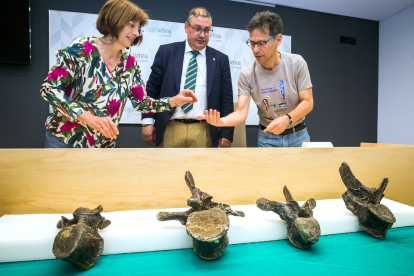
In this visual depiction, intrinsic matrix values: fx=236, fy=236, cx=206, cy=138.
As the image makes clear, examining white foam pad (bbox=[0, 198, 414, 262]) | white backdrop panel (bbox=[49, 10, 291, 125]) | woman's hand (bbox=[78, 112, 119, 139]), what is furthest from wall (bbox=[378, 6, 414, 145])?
woman's hand (bbox=[78, 112, 119, 139])

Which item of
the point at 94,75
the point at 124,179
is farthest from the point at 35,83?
the point at 124,179

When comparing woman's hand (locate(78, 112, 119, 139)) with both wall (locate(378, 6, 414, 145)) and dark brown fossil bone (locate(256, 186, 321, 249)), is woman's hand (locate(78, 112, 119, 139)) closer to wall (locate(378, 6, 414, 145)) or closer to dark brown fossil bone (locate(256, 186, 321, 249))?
dark brown fossil bone (locate(256, 186, 321, 249))

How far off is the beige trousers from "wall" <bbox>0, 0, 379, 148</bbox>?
3.51 feet

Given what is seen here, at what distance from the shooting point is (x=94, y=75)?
1197 mm

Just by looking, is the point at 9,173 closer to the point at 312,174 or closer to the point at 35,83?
the point at 312,174

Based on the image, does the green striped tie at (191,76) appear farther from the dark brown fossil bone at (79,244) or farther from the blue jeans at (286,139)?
the dark brown fossil bone at (79,244)

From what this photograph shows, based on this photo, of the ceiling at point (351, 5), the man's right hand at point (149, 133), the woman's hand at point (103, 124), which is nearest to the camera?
the woman's hand at point (103, 124)

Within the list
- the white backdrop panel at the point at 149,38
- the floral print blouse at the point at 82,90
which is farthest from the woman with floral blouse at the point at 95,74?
the white backdrop panel at the point at 149,38

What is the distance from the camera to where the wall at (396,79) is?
3240mm

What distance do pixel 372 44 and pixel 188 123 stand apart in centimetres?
352

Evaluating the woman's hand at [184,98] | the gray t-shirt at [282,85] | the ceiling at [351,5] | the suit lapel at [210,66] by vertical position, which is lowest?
the woman's hand at [184,98]

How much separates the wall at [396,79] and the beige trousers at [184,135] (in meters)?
3.12

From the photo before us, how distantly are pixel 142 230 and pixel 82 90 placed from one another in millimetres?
860

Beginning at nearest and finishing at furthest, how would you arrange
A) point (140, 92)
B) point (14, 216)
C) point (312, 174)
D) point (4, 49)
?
point (14, 216), point (312, 174), point (140, 92), point (4, 49)
